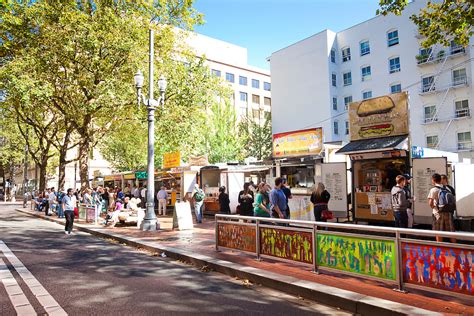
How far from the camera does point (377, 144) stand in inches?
461

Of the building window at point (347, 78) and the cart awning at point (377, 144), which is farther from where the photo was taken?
the building window at point (347, 78)

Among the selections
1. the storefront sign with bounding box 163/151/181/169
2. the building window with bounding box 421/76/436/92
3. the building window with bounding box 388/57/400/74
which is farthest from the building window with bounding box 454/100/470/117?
the storefront sign with bounding box 163/151/181/169

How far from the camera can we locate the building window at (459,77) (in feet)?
100

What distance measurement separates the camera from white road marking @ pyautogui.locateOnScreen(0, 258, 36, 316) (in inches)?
191

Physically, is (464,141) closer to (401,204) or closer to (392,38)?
(392,38)

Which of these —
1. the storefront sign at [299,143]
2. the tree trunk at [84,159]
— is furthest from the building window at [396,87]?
the tree trunk at [84,159]

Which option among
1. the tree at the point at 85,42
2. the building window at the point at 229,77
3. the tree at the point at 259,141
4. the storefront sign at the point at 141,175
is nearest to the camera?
the tree at the point at 85,42

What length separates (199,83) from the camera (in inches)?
817

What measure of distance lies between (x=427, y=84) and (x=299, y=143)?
2411 centimetres

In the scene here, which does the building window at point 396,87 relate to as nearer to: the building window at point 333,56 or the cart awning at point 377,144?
the building window at point 333,56

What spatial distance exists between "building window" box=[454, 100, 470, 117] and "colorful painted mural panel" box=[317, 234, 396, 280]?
30303 millimetres

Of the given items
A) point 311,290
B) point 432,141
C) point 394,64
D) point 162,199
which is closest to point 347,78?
point 394,64

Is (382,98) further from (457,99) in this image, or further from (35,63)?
(457,99)

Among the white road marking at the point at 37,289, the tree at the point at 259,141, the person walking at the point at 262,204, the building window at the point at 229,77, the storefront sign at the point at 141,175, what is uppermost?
the building window at the point at 229,77
